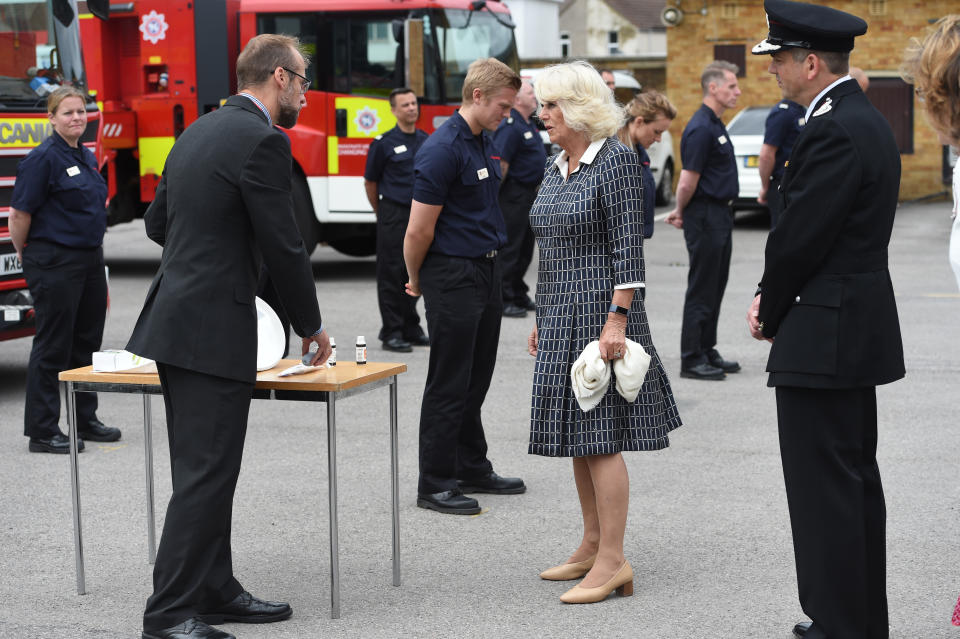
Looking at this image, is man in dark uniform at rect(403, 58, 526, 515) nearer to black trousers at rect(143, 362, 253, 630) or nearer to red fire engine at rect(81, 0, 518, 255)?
black trousers at rect(143, 362, 253, 630)

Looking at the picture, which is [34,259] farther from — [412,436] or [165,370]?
[165,370]

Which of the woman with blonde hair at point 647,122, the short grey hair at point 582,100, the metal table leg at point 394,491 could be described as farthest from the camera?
the woman with blonde hair at point 647,122

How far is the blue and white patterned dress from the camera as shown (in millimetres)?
4500

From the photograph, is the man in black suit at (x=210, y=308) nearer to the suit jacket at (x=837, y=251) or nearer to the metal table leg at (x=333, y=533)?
the metal table leg at (x=333, y=533)

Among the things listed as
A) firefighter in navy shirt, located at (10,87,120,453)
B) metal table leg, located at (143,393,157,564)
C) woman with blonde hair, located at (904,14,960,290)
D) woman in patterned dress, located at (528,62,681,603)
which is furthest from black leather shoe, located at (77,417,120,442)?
woman with blonde hair, located at (904,14,960,290)

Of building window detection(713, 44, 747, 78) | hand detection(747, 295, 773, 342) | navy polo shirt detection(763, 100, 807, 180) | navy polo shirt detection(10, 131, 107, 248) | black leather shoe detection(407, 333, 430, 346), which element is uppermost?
building window detection(713, 44, 747, 78)

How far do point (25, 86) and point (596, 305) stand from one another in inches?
209

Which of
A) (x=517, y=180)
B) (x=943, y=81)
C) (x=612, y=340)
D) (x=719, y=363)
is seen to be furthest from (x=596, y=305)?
(x=517, y=180)

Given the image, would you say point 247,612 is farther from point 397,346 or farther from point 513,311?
point 513,311

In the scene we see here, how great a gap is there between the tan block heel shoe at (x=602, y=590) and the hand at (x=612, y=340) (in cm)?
75

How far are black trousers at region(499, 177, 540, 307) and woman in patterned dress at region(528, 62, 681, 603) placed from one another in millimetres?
6541

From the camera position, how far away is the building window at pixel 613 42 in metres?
62.4

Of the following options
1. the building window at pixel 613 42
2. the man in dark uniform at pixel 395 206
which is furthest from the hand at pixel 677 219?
the building window at pixel 613 42

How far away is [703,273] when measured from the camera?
878 centimetres
